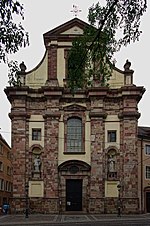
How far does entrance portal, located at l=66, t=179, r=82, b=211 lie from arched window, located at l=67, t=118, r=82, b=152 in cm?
331

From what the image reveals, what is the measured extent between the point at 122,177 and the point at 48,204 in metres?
7.68

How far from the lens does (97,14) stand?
1256 cm

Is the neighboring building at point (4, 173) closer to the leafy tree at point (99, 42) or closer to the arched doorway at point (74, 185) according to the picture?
the arched doorway at point (74, 185)

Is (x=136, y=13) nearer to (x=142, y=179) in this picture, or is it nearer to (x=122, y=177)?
(x=122, y=177)

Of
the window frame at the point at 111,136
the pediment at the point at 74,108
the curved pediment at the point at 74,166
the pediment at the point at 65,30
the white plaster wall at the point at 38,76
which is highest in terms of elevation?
the pediment at the point at 65,30

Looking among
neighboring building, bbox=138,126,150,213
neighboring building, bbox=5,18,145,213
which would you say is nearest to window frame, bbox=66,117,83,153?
neighboring building, bbox=5,18,145,213

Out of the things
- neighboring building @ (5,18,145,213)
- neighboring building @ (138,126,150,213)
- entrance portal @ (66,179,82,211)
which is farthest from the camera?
neighboring building @ (138,126,150,213)

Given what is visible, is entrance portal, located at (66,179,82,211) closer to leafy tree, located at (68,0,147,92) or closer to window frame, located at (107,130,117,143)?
window frame, located at (107,130,117,143)

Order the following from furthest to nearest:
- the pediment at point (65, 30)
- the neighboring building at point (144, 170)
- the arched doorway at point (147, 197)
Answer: the arched doorway at point (147, 197) < the neighboring building at point (144, 170) < the pediment at point (65, 30)

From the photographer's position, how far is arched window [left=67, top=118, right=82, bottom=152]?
52469 millimetres

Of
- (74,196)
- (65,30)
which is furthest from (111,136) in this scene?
(65,30)

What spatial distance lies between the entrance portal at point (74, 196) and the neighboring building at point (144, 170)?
383 inches

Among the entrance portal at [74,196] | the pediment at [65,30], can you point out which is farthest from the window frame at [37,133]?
the pediment at [65,30]

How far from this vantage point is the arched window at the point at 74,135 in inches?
2066
